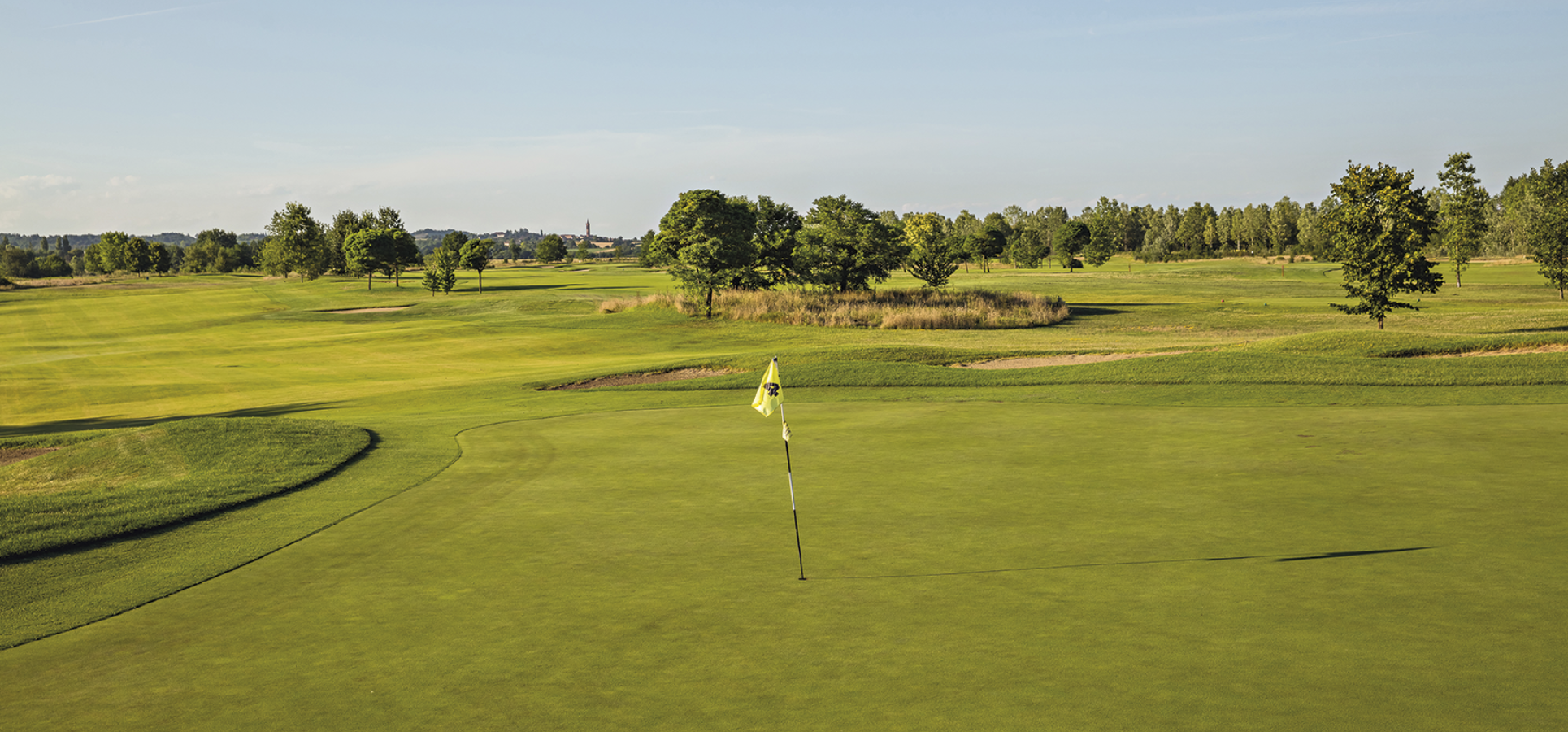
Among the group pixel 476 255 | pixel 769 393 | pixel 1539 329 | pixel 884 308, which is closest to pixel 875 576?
pixel 769 393

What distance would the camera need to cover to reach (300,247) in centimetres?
12281

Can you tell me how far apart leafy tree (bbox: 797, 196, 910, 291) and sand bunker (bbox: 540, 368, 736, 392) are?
94.4ft

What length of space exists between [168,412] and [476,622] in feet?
83.5

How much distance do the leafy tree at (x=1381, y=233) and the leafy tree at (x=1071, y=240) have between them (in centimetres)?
9226

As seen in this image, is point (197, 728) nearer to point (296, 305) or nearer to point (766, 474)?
point (766, 474)

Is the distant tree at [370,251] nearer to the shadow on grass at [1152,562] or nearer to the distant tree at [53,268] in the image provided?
the shadow on grass at [1152,562]

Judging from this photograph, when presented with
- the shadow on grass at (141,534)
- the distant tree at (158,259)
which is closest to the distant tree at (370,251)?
the distant tree at (158,259)

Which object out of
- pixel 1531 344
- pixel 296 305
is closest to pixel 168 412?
pixel 1531 344

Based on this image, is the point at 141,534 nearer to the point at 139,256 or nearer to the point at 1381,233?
the point at 1381,233

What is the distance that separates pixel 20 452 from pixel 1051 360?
27082mm

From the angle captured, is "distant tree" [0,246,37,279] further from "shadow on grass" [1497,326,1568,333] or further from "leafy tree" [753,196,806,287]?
"shadow on grass" [1497,326,1568,333]

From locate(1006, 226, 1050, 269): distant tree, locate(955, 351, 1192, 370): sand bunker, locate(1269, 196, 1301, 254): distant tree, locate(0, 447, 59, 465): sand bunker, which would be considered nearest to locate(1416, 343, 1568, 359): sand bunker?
locate(955, 351, 1192, 370): sand bunker

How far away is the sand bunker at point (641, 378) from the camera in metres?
29.5

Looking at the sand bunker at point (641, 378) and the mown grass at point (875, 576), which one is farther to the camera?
the sand bunker at point (641, 378)
